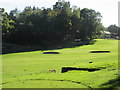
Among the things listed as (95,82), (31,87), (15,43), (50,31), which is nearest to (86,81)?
(95,82)

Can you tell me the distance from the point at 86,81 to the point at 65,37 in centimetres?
6401

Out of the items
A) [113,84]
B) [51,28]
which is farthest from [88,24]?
[113,84]

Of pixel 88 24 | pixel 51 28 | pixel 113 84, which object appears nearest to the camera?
pixel 113 84

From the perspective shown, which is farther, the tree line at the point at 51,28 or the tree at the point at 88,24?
the tree at the point at 88,24

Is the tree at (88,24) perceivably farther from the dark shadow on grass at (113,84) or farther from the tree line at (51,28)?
the dark shadow on grass at (113,84)

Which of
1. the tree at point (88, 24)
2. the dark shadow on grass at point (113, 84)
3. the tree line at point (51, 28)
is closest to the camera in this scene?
the dark shadow on grass at point (113, 84)

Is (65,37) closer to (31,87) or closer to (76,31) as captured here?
(76,31)

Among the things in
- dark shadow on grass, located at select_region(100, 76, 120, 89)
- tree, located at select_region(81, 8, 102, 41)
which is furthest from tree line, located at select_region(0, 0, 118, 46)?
dark shadow on grass, located at select_region(100, 76, 120, 89)

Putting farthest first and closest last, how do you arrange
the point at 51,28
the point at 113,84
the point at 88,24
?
1. the point at 88,24
2. the point at 51,28
3. the point at 113,84

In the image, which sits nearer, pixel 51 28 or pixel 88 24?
pixel 51 28

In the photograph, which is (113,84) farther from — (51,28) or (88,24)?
(88,24)

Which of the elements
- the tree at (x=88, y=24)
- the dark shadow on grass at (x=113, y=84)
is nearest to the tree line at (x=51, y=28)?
the tree at (x=88, y=24)

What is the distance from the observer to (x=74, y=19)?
75.8 meters

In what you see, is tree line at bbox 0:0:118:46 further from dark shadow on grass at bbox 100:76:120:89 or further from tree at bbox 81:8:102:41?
dark shadow on grass at bbox 100:76:120:89
